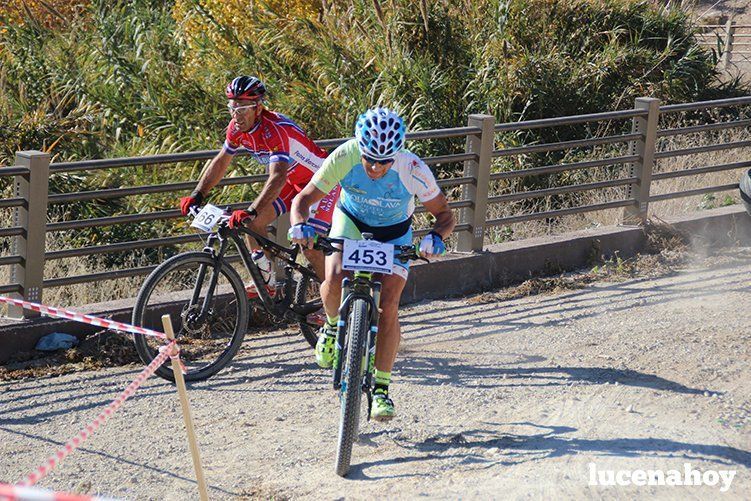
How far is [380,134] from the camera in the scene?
5.71m

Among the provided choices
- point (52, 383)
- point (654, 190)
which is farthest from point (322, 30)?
point (52, 383)

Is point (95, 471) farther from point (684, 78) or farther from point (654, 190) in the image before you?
point (684, 78)

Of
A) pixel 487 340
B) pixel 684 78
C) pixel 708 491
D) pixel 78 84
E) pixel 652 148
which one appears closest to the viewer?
pixel 708 491

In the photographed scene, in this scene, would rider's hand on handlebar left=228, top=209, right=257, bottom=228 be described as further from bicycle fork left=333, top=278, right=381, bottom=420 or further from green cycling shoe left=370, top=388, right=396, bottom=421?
green cycling shoe left=370, top=388, right=396, bottom=421

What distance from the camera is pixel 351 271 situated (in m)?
5.96

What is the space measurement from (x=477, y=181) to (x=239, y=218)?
3.43 meters

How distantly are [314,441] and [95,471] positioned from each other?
1.23 metres

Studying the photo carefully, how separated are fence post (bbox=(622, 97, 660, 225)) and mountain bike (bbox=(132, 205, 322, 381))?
4.77 metres

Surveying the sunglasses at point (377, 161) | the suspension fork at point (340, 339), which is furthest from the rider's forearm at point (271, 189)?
the suspension fork at point (340, 339)

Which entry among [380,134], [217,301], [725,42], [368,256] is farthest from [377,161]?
[725,42]

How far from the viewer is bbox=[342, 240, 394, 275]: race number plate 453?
5.69 meters

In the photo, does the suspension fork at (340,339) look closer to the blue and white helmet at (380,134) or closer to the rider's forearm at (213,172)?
the blue and white helmet at (380,134)

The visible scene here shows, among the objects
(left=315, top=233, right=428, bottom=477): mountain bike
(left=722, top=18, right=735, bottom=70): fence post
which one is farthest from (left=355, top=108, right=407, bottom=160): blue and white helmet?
(left=722, top=18, right=735, bottom=70): fence post

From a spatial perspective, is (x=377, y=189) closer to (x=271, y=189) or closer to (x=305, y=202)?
(x=305, y=202)
